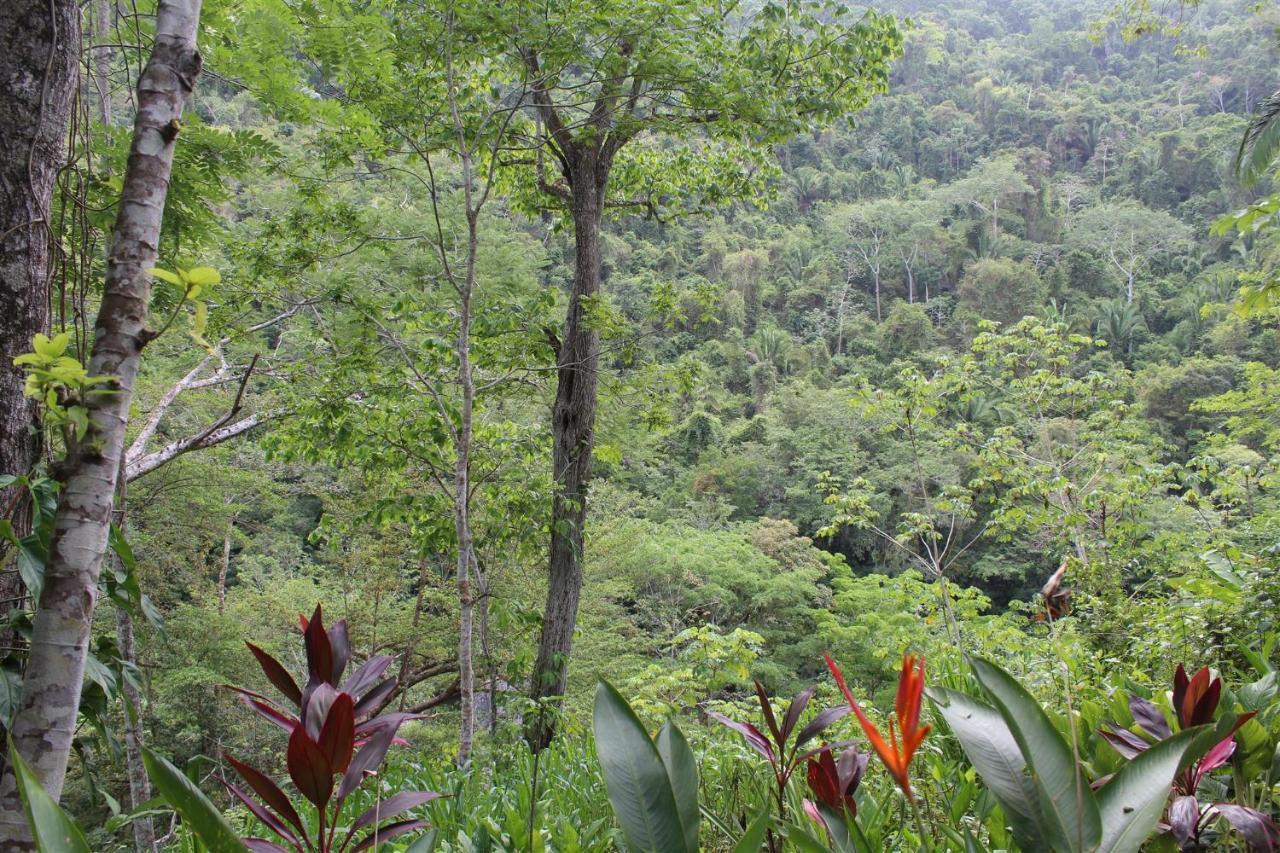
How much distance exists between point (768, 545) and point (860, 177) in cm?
3400

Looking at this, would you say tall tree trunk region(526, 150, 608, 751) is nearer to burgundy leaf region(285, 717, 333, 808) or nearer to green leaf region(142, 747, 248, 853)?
burgundy leaf region(285, 717, 333, 808)

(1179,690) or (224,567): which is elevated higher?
(224,567)

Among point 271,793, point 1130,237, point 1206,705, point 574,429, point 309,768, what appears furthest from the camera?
point 1130,237

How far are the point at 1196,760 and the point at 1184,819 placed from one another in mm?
118

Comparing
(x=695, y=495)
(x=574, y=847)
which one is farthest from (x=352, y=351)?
(x=695, y=495)

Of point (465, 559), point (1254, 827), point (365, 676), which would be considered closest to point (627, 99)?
point (465, 559)

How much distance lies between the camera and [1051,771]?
27.3 inches

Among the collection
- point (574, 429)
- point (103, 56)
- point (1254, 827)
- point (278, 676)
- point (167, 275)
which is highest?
point (103, 56)

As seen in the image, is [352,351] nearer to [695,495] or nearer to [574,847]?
[574,847]

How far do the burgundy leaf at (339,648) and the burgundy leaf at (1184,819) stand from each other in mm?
1040

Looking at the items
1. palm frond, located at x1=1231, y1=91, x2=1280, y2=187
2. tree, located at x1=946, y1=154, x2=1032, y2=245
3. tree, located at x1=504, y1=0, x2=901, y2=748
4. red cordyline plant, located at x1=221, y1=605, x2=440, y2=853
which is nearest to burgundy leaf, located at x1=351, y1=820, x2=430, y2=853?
red cordyline plant, located at x1=221, y1=605, x2=440, y2=853

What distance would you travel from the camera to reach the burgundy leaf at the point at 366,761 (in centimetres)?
88

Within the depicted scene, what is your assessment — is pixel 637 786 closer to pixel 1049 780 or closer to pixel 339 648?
pixel 1049 780

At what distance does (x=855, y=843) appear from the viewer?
0.81m
